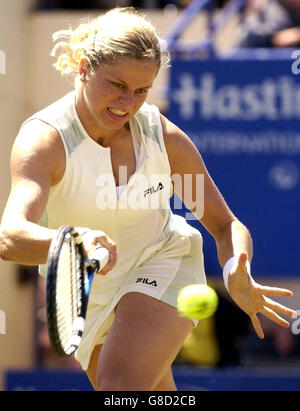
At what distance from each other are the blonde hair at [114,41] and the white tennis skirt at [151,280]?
0.71 metres

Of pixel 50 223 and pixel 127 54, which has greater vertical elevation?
pixel 127 54

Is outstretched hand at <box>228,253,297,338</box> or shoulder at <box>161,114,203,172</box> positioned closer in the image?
outstretched hand at <box>228,253,297,338</box>

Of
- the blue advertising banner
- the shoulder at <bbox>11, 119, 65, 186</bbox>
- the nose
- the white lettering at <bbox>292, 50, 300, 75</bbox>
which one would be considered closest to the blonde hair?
the nose

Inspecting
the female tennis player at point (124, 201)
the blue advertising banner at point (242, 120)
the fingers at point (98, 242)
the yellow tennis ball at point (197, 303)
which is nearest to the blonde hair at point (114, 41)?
the female tennis player at point (124, 201)

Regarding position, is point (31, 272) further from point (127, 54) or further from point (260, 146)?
point (127, 54)

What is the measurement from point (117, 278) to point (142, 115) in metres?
0.62

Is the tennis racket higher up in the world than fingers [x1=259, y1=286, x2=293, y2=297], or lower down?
higher up

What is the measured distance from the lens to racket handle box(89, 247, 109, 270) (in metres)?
2.75

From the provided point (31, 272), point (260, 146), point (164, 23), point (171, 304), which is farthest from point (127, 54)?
point (31, 272)

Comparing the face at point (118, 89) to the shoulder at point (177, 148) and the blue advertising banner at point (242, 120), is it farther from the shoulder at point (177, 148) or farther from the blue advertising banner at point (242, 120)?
the blue advertising banner at point (242, 120)

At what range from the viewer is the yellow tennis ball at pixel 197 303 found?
3281 millimetres

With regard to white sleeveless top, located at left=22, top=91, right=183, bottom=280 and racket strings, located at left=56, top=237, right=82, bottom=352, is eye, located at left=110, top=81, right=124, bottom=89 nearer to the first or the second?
white sleeveless top, located at left=22, top=91, right=183, bottom=280

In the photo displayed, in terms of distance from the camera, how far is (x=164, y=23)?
7578 mm

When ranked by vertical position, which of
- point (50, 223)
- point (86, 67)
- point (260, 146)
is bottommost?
point (260, 146)
